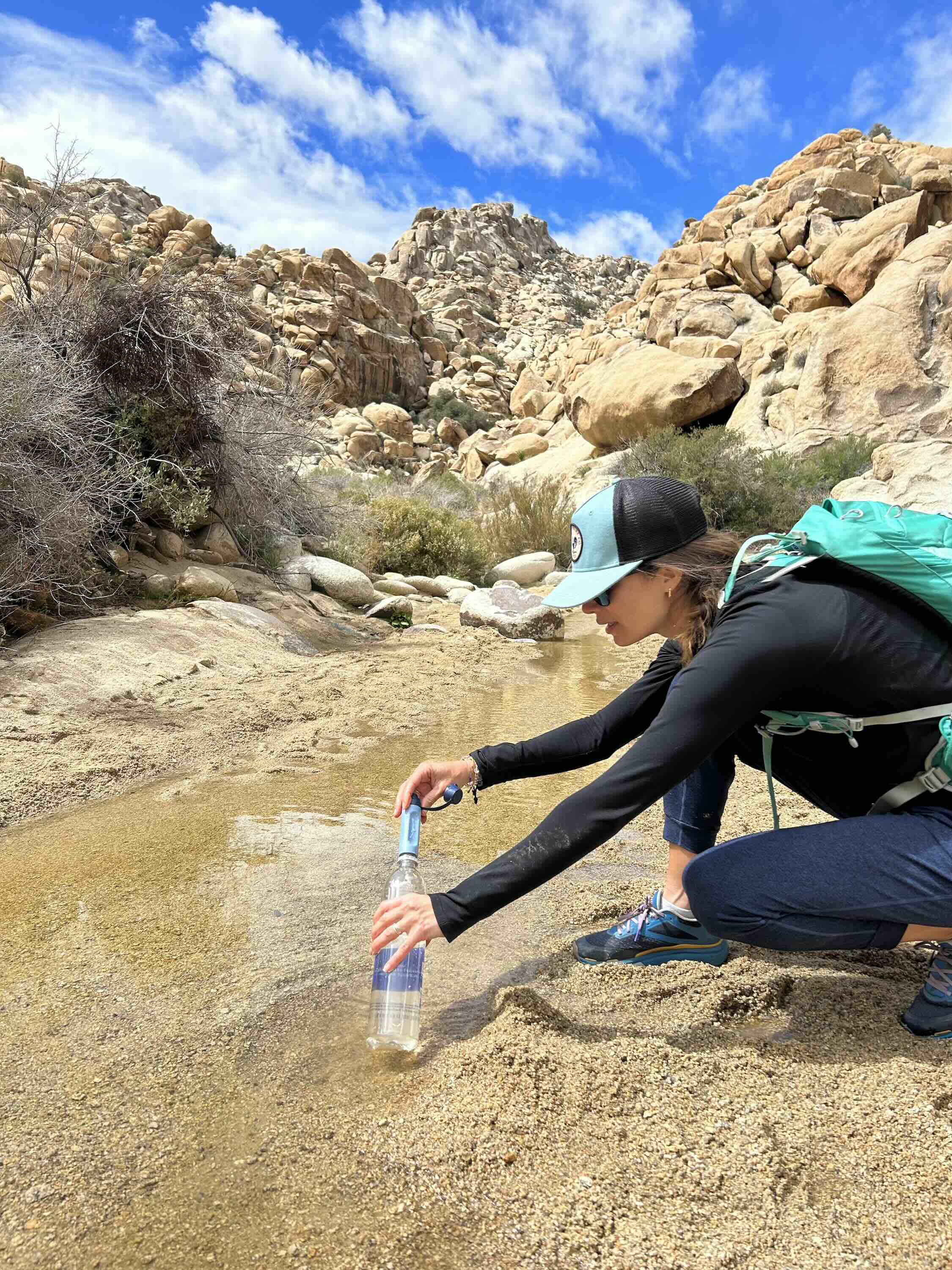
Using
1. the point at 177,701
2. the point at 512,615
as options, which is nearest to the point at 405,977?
the point at 177,701

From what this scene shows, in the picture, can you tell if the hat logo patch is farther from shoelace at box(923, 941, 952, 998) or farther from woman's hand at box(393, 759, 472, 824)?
shoelace at box(923, 941, 952, 998)

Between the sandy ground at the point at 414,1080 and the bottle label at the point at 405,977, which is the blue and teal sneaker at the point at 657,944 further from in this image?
the bottle label at the point at 405,977

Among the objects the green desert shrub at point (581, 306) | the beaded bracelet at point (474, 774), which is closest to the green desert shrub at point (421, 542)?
the beaded bracelet at point (474, 774)

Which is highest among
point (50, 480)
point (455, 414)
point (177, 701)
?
point (455, 414)

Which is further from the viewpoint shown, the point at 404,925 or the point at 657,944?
the point at 657,944

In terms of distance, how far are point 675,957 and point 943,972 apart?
0.62 meters

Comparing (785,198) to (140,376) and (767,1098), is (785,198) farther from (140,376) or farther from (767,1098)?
(767,1098)

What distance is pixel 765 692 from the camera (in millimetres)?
1435

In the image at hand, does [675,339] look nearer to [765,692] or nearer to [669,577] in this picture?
[669,577]

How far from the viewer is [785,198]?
2250cm

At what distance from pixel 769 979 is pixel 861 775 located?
0.60 m

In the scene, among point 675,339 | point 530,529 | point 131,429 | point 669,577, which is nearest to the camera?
point 669,577

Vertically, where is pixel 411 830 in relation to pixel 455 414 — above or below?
below

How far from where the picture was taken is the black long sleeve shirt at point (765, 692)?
4.63 ft
